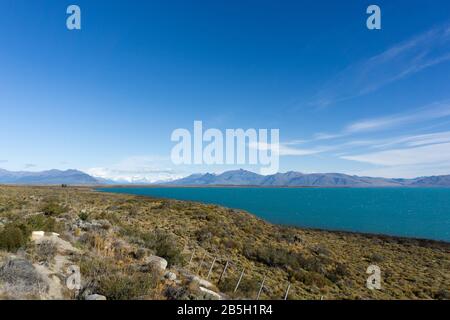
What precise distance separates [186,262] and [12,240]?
8.83 m

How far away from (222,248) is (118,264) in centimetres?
Result: 1330

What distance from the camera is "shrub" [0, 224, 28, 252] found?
32.7 feet

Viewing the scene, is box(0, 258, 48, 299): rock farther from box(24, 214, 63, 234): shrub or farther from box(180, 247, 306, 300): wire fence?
box(180, 247, 306, 300): wire fence

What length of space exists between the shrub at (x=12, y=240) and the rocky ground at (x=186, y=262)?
3cm

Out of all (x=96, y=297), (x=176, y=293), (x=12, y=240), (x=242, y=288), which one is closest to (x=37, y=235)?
(x=12, y=240)

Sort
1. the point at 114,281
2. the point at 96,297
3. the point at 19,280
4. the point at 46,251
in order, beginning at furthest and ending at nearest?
the point at 46,251 < the point at 114,281 < the point at 96,297 < the point at 19,280

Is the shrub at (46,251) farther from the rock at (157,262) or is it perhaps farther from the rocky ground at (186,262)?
the rock at (157,262)

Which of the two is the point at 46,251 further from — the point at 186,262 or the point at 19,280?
the point at 186,262

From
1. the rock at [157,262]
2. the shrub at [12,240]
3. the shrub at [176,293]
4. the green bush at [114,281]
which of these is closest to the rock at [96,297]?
the green bush at [114,281]

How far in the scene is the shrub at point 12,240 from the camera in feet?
32.7

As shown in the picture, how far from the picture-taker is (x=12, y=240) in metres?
10.2

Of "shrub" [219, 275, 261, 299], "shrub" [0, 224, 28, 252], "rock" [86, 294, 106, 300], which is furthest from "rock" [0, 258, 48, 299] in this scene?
"shrub" [219, 275, 261, 299]

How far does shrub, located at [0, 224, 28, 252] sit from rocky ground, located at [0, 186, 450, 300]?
1.3 inches
